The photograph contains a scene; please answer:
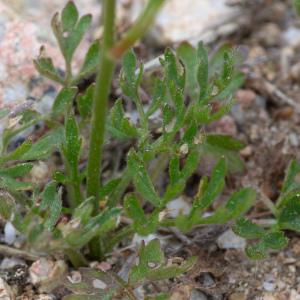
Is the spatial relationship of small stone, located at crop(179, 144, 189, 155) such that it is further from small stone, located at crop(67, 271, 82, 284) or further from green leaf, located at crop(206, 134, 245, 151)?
small stone, located at crop(67, 271, 82, 284)

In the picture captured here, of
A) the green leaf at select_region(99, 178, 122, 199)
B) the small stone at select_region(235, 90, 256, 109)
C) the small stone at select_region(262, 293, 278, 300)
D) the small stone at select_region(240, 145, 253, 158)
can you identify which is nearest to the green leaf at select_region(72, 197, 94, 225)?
the green leaf at select_region(99, 178, 122, 199)

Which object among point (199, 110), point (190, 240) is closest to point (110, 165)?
point (190, 240)

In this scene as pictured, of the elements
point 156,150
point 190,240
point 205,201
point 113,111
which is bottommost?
point 190,240

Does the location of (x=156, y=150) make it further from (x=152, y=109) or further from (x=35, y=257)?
(x=35, y=257)

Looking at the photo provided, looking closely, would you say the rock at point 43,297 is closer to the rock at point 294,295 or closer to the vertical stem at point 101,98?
the vertical stem at point 101,98

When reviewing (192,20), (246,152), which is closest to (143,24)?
(246,152)

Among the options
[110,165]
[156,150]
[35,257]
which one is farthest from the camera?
[110,165]

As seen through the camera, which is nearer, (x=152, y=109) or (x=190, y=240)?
(x=152, y=109)

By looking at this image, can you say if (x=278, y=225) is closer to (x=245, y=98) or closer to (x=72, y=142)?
(x=72, y=142)

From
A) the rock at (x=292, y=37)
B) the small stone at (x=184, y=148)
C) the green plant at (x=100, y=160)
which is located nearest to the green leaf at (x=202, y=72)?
the green plant at (x=100, y=160)
